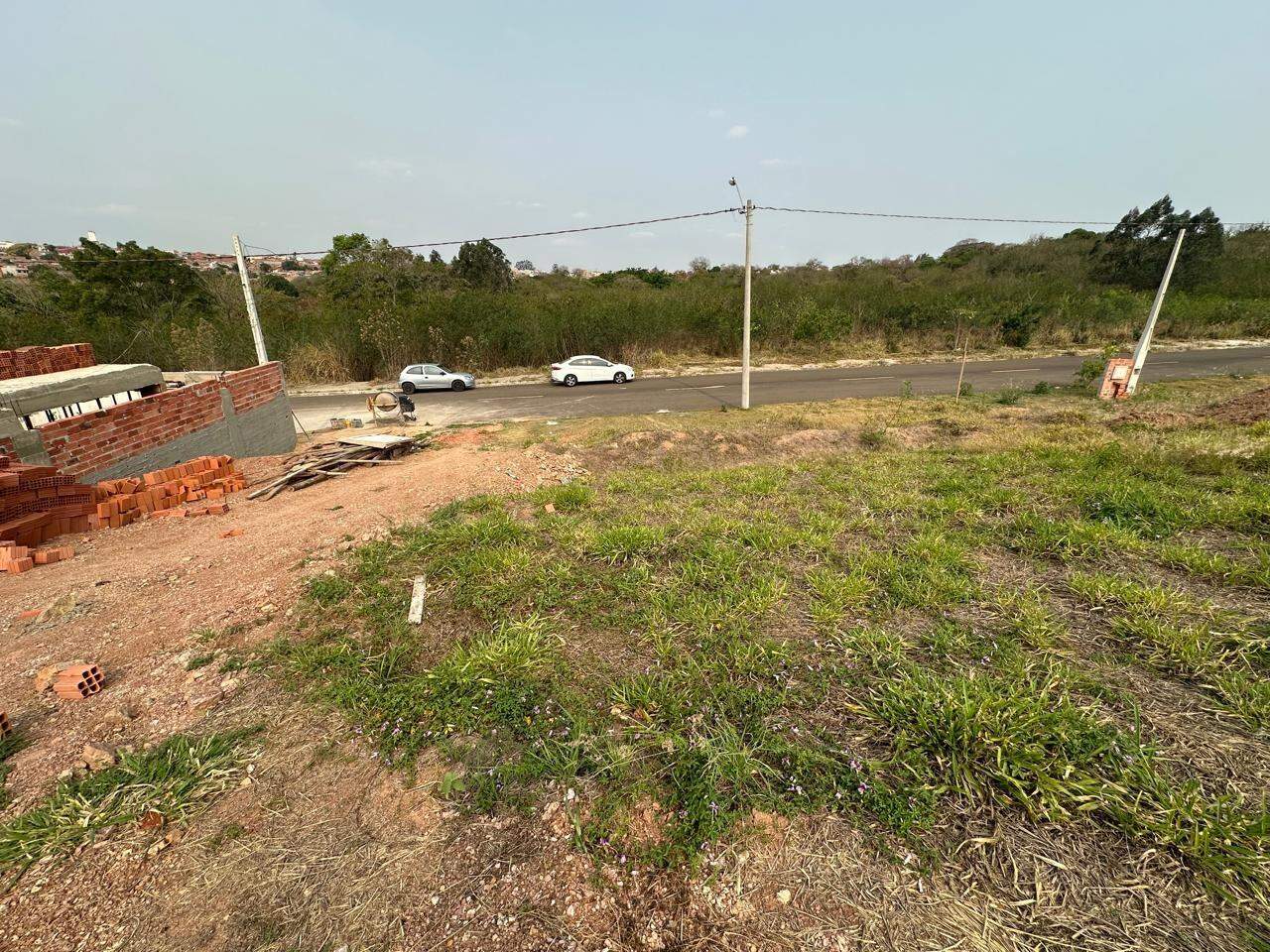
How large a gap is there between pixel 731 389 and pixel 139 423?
16.1m

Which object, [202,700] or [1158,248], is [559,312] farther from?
[1158,248]

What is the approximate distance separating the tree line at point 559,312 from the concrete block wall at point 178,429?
13418mm

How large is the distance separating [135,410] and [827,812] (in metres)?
9.87

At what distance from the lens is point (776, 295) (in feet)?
91.1

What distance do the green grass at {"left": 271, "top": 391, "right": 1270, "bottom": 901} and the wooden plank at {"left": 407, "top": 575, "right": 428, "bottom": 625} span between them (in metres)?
0.11

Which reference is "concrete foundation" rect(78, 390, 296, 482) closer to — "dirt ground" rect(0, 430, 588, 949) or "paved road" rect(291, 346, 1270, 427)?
"dirt ground" rect(0, 430, 588, 949)

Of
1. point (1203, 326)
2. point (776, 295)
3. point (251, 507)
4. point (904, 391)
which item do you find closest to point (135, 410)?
point (251, 507)

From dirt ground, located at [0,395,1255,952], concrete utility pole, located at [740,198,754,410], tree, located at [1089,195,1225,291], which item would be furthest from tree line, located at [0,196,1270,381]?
dirt ground, located at [0,395,1255,952]

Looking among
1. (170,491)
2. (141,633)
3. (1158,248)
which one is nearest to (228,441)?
(170,491)

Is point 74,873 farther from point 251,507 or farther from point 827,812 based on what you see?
point 251,507

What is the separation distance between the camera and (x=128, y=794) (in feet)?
7.73

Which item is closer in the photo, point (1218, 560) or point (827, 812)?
point (827, 812)

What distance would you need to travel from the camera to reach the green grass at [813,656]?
90.2 inches

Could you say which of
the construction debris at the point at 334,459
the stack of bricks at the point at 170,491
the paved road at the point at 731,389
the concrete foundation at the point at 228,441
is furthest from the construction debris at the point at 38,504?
the paved road at the point at 731,389
